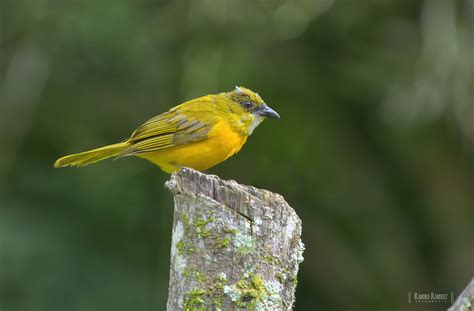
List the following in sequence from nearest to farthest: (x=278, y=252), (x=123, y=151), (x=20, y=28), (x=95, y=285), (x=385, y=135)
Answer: (x=278, y=252)
(x=123, y=151)
(x=95, y=285)
(x=20, y=28)
(x=385, y=135)

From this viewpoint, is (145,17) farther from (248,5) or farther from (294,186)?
(294,186)

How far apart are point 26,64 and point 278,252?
4986mm

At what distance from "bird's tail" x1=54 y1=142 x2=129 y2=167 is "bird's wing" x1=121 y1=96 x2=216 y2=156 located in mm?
109

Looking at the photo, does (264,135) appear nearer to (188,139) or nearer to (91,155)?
(188,139)

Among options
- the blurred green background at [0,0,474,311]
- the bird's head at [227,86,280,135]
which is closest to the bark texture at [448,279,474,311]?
the bird's head at [227,86,280,135]

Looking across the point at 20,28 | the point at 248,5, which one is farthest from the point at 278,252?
the point at 20,28

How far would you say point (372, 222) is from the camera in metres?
8.22

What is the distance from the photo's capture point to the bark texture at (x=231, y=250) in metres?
3.17

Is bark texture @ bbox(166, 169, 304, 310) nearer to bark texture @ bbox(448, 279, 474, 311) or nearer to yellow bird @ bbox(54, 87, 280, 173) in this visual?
bark texture @ bbox(448, 279, 474, 311)

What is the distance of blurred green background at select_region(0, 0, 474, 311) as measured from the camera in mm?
7215

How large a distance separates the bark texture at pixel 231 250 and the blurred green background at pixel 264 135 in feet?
12.8

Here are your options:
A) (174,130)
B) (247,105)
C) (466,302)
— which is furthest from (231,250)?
(247,105)

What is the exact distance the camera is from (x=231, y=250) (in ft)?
10.5

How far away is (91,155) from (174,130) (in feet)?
2.18
